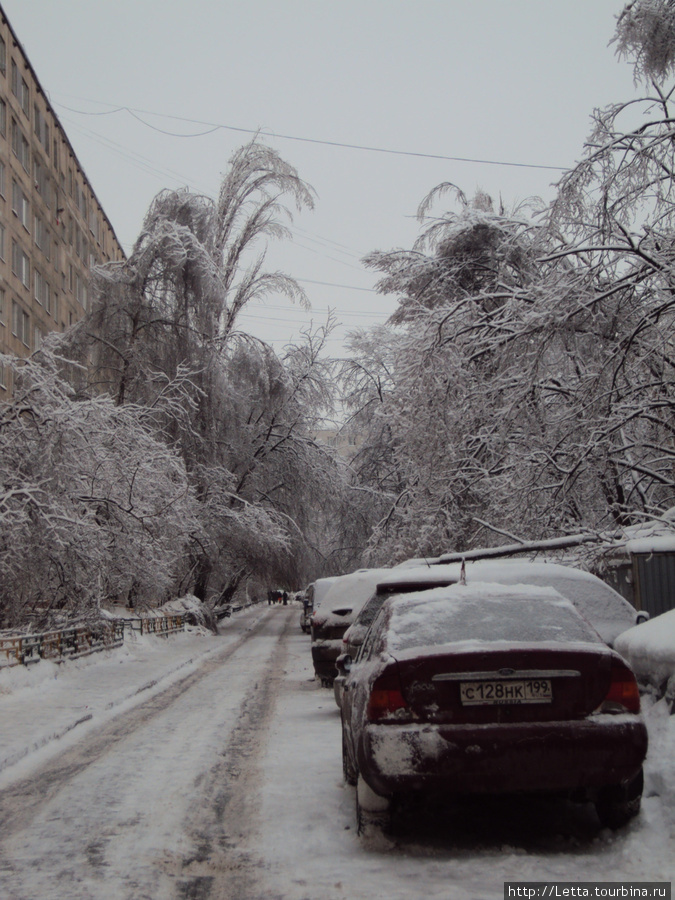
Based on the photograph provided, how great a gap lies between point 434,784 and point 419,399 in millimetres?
9759

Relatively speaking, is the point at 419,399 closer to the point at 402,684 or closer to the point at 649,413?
the point at 649,413

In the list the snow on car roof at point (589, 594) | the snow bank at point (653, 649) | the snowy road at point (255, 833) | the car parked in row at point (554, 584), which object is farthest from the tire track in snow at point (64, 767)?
the snow on car roof at point (589, 594)

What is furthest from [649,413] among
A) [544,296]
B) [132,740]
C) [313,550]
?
[313,550]

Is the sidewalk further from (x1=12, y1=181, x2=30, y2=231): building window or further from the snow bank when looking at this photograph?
(x1=12, y1=181, x2=30, y2=231): building window

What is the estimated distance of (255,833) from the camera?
5543mm

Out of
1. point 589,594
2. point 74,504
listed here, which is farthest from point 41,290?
point 589,594

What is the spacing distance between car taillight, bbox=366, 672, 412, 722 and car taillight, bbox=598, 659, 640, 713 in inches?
43.4

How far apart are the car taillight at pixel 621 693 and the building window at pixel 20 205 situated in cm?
3507

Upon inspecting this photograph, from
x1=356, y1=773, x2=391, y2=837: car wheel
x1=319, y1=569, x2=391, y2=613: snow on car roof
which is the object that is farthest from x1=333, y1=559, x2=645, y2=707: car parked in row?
x1=319, y1=569, x2=391, y2=613: snow on car roof

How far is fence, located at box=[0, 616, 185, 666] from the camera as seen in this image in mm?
15648

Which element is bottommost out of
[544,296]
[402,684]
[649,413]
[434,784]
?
[434,784]

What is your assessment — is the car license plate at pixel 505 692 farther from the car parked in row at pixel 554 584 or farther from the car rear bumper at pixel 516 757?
the car parked in row at pixel 554 584

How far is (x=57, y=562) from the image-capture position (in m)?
16.4

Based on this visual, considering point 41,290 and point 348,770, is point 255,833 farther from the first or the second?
point 41,290
